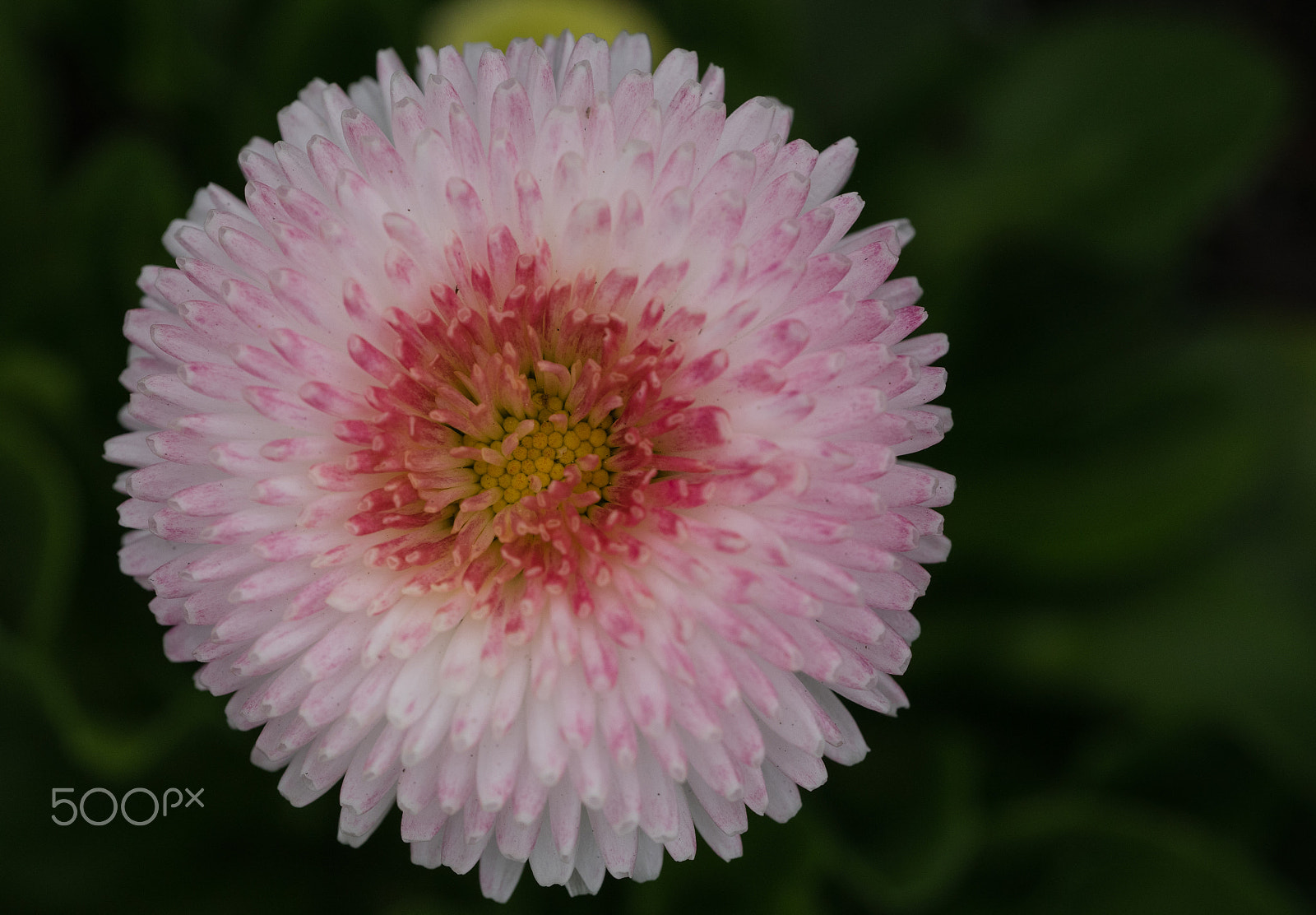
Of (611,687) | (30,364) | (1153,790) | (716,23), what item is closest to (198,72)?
(30,364)

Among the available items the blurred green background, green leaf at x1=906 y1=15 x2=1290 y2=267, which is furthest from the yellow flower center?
green leaf at x1=906 y1=15 x2=1290 y2=267

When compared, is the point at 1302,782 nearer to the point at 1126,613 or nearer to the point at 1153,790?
the point at 1153,790

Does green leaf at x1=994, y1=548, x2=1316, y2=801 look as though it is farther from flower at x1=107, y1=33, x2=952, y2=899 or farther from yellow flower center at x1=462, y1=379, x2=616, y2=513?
yellow flower center at x1=462, y1=379, x2=616, y2=513

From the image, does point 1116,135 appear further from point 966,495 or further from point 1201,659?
point 1201,659

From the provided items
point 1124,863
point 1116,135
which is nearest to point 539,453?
point 1124,863

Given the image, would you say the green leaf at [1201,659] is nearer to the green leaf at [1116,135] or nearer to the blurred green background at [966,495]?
the blurred green background at [966,495]
